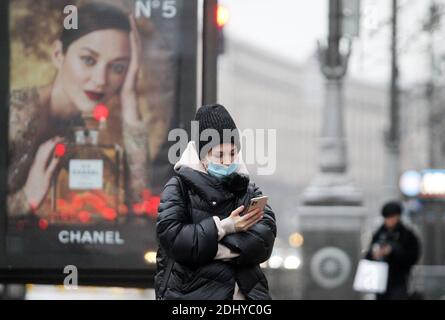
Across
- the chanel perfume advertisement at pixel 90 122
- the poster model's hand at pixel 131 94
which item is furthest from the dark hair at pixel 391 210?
the poster model's hand at pixel 131 94

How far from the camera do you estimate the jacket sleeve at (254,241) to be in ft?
16.3

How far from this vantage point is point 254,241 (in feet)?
16.5

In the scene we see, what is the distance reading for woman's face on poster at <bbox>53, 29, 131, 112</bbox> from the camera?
27.2ft

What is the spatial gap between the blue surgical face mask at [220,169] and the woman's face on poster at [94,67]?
340cm

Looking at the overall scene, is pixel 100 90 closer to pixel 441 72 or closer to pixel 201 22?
pixel 201 22

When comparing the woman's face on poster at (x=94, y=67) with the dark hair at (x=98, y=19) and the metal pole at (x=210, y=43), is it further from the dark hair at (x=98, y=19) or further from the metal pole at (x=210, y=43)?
the metal pole at (x=210, y=43)

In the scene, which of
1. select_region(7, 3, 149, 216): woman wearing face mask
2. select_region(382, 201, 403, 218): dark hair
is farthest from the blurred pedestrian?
select_region(7, 3, 149, 216): woman wearing face mask

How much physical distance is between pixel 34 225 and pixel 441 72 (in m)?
27.0

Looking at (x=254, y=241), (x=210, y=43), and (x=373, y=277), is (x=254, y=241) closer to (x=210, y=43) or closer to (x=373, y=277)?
(x=210, y=43)

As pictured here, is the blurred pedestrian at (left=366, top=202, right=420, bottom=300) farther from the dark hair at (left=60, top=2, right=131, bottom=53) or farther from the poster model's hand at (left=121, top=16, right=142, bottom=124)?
the dark hair at (left=60, top=2, right=131, bottom=53)

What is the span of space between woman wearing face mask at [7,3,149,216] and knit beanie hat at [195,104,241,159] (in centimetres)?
325

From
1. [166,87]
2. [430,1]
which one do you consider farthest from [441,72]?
[166,87]

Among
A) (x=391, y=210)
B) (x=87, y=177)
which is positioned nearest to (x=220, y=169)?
(x=87, y=177)

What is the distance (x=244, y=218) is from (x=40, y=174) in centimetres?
362
